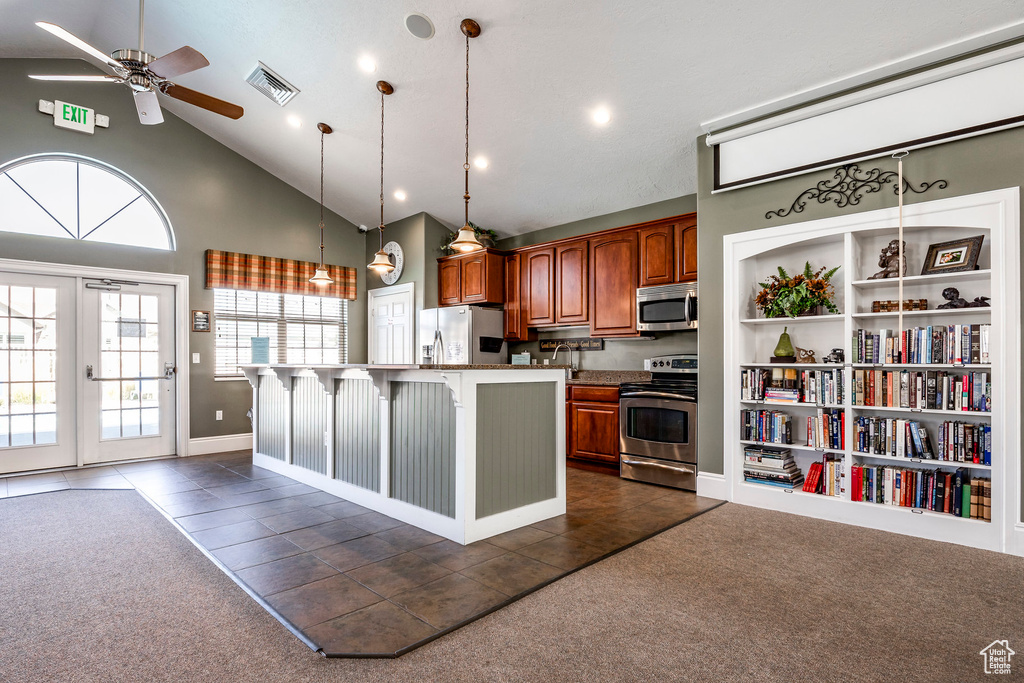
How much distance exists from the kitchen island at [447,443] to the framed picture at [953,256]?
2.31 meters

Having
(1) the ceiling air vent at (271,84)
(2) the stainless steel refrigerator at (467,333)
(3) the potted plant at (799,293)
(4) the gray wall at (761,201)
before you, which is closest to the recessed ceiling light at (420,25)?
(1) the ceiling air vent at (271,84)

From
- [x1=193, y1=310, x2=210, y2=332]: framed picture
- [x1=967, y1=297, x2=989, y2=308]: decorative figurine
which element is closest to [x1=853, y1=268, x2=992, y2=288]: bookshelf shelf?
[x1=967, y1=297, x2=989, y2=308]: decorative figurine

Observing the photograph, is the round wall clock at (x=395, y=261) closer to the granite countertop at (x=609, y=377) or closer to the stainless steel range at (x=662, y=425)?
the granite countertop at (x=609, y=377)

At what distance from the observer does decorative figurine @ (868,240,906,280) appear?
132 inches

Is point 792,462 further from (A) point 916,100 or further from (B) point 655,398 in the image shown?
(A) point 916,100

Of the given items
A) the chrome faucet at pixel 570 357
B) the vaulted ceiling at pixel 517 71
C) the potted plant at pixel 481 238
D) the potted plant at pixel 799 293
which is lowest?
the chrome faucet at pixel 570 357

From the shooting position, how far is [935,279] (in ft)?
10.8

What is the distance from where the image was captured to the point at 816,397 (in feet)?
12.0

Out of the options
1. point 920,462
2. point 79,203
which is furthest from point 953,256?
point 79,203

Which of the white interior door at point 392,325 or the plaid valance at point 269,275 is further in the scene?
the white interior door at point 392,325

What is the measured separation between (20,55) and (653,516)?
667 centimetres

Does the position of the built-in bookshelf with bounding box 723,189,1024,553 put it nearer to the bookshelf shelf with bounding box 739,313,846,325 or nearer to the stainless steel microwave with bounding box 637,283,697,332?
the bookshelf shelf with bounding box 739,313,846,325

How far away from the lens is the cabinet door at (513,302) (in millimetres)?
6230

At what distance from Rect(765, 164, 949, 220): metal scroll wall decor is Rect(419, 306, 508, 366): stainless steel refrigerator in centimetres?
336
